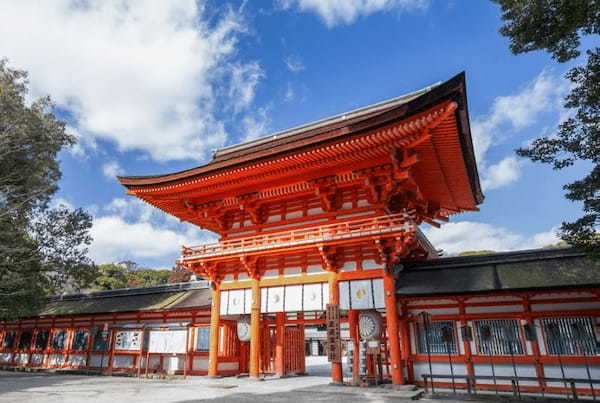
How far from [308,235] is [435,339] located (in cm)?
596

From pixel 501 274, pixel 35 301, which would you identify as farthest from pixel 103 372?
pixel 501 274

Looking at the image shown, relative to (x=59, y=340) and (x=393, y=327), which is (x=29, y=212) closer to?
(x=59, y=340)

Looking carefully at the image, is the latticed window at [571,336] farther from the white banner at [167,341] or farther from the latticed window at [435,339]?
the white banner at [167,341]

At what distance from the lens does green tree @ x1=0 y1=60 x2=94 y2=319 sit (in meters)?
17.9

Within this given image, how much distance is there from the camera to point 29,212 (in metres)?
20.4

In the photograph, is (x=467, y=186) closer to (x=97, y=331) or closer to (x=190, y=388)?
(x=190, y=388)

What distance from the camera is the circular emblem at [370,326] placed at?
1343cm

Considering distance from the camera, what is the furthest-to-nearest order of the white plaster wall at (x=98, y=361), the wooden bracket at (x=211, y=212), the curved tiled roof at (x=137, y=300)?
the white plaster wall at (x=98, y=361)
the curved tiled roof at (x=137, y=300)
the wooden bracket at (x=211, y=212)

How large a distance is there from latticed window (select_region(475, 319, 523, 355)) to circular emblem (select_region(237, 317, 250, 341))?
360 inches

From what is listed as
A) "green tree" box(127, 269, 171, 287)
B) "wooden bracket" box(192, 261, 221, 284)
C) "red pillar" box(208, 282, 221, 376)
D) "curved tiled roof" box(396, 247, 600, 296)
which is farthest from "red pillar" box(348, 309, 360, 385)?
"green tree" box(127, 269, 171, 287)

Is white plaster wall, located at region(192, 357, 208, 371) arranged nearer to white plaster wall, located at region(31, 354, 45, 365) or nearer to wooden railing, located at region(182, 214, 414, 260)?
wooden railing, located at region(182, 214, 414, 260)

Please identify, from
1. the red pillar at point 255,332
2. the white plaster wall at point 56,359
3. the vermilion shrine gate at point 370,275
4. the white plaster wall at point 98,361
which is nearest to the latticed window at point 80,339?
the white plaster wall at point 56,359

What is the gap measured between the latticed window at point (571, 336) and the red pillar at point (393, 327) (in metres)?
4.73

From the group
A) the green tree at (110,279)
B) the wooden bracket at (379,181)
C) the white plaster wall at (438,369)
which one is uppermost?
the green tree at (110,279)
